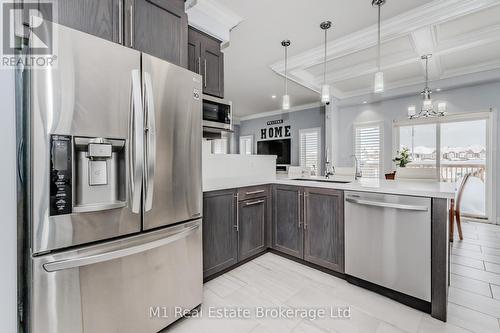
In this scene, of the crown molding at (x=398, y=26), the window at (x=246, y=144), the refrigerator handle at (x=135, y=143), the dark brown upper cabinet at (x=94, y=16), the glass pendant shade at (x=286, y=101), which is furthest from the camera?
the window at (x=246, y=144)

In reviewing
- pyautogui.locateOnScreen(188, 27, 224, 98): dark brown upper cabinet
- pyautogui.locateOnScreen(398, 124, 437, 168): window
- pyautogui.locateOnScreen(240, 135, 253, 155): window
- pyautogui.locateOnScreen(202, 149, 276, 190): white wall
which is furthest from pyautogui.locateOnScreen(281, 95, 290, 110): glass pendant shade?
pyautogui.locateOnScreen(240, 135, 253, 155): window

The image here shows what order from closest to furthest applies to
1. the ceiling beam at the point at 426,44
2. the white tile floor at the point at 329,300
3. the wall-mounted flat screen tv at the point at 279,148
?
1. the white tile floor at the point at 329,300
2. the ceiling beam at the point at 426,44
3. the wall-mounted flat screen tv at the point at 279,148

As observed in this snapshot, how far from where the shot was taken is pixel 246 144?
9.16 metres

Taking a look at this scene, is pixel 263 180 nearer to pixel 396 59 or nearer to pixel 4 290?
pixel 4 290

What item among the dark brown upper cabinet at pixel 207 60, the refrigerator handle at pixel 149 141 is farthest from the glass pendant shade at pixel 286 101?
the refrigerator handle at pixel 149 141

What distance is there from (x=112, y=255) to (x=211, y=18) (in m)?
2.31

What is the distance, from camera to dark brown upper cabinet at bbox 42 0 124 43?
1.15 meters

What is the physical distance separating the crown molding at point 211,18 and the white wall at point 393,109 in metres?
4.34

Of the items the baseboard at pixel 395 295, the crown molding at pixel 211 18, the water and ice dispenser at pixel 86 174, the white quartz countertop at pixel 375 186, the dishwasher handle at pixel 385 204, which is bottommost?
the baseboard at pixel 395 295

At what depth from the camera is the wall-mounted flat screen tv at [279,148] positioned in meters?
7.71

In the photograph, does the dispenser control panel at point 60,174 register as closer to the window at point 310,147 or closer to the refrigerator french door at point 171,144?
the refrigerator french door at point 171,144

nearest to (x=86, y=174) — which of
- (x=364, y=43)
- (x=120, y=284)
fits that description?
(x=120, y=284)

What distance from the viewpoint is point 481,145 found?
445 cm

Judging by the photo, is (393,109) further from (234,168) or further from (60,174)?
(60,174)
